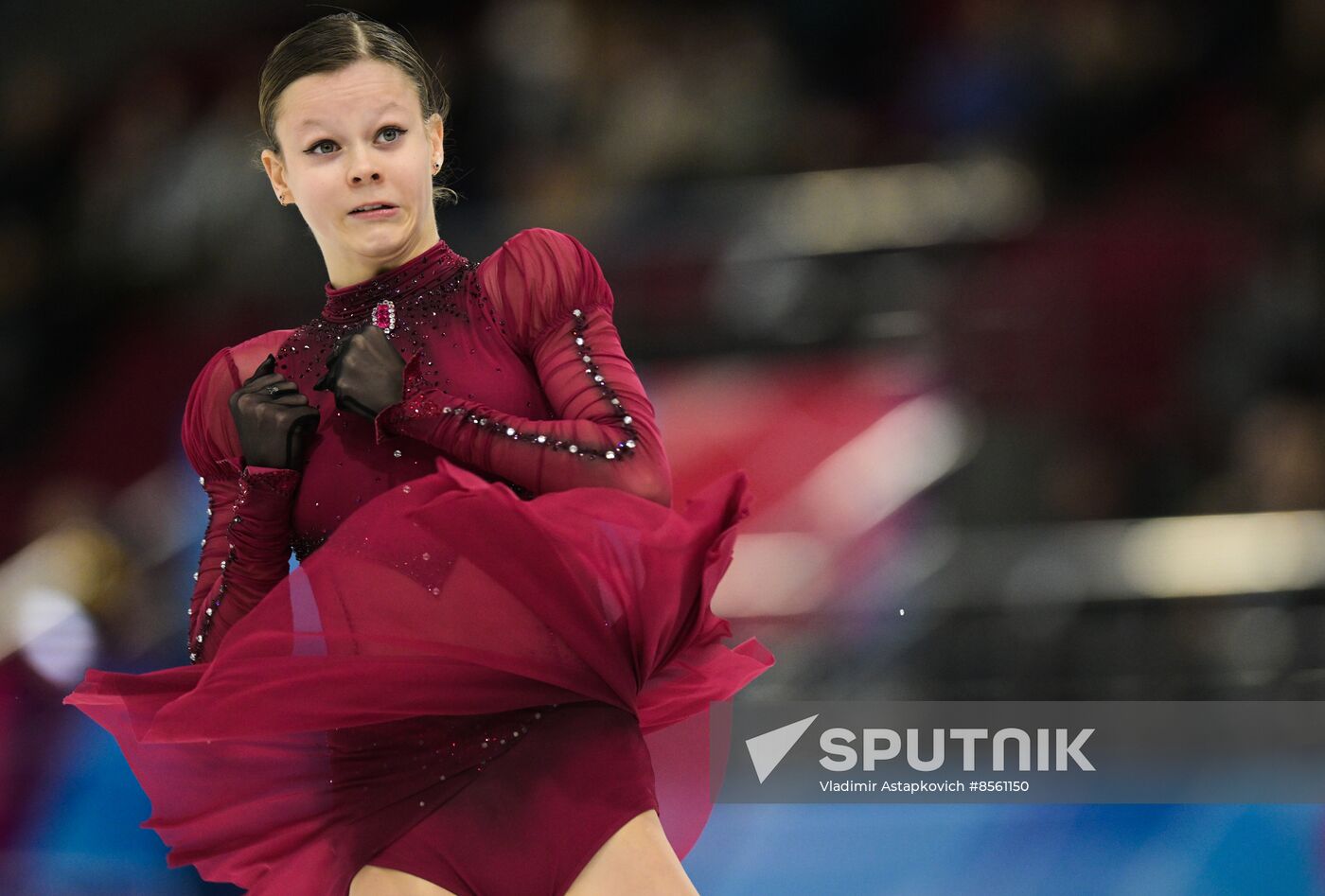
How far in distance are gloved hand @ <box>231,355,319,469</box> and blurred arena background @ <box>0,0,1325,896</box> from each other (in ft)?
6.17

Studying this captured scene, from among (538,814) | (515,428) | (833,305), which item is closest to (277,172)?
(515,428)

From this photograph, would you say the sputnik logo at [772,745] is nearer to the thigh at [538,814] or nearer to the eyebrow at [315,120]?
the thigh at [538,814]

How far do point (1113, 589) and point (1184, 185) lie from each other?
1.29 metres

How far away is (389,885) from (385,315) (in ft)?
1.90

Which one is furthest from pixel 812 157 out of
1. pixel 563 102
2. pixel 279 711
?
pixel 279 711

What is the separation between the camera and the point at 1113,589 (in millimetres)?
3695

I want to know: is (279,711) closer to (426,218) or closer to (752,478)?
(426,218)

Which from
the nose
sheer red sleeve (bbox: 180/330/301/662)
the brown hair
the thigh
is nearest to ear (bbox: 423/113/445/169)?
the brown hair

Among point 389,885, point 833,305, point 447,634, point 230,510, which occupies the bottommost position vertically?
point 389,885

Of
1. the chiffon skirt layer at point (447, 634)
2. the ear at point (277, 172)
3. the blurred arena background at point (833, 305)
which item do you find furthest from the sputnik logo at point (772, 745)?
the ear at point (277, 172)

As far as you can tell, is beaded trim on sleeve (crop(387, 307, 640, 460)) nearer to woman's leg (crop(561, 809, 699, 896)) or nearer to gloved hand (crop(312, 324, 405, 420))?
gloved hand (crop(312, 324, 405, 420))

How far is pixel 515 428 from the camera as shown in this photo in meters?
1.44

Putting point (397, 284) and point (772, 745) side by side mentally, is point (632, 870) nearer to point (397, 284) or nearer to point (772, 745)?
point (397, 284)

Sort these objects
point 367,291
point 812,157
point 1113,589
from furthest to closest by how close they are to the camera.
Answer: point 812,157 < point 1113,589 < point 367,291
